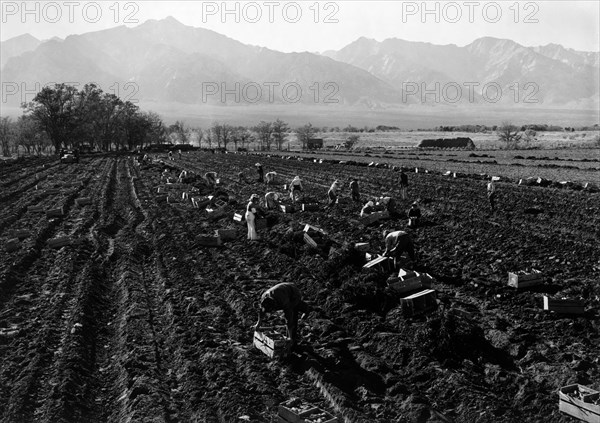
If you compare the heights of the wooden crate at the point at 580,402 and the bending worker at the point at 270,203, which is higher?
the bending worker at the point at 270,203

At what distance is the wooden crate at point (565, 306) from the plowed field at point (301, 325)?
186 mm

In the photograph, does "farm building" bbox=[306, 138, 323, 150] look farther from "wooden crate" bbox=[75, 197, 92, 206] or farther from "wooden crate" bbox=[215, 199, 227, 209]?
"wooden crate" bbox=[215, 199, 227, 209]

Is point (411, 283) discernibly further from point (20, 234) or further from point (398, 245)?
Answer: point (20, 234)

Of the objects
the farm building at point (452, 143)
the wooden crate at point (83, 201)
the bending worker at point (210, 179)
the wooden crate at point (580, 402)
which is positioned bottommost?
the wooden crate at point (580, 402)

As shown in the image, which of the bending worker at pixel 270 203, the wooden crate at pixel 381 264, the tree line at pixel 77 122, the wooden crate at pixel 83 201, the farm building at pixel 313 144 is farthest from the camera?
the farm building at pixel 313 144

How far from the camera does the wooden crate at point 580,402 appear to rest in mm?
7602

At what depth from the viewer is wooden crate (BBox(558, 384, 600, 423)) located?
7.60m

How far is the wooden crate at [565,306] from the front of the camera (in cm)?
1129

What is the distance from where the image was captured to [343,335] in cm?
1105

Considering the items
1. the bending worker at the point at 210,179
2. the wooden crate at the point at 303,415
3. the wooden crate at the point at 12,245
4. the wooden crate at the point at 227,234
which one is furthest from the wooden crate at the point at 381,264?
the bending worker at the point at 210,179

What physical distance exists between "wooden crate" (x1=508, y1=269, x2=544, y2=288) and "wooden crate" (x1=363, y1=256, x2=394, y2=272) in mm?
2909

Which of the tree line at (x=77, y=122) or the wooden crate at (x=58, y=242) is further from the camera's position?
the tree line at (x=77, y=122)

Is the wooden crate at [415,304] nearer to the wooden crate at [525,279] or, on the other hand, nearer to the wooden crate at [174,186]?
the wooden crate at [525,279]

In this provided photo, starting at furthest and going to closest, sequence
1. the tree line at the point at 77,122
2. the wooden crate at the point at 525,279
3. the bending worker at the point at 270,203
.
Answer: the tree line at the point at 77,122
the bending worker at the point at 270,203
the wooden crate at the point at 525,279
